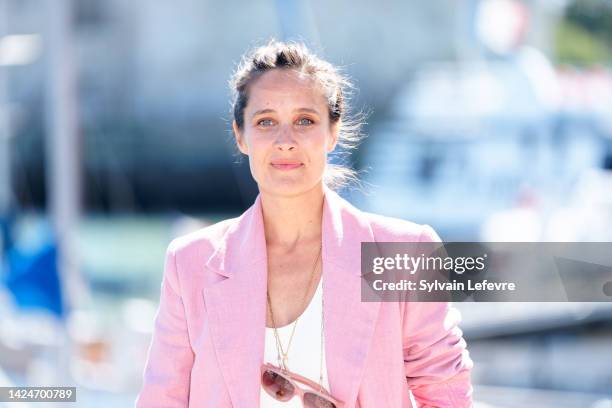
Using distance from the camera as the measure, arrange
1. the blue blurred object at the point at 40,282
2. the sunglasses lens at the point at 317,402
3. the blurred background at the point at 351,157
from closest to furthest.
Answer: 1. the sunglasses lens at the point at 317,402
2. the blue blurred object at the point at 40,282
3. the blurred background at the point at 351,157

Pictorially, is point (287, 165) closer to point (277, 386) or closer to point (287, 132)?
point (287, 132)

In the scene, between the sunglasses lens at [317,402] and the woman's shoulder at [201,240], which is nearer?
the sunglasses lens at [317,402]

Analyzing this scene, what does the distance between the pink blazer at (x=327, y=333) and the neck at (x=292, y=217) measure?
0.02m

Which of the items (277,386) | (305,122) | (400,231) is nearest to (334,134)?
(305,122)

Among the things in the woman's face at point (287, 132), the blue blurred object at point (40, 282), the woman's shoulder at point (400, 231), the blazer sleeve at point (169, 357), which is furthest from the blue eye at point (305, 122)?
the blue blurred object at point (40, 282)

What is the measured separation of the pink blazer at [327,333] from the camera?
4.93 feet

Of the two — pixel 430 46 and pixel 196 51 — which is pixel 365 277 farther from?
pixel 196 51

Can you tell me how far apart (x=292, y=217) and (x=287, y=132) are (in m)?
0.16

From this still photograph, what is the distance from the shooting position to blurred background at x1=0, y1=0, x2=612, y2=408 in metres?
4.89

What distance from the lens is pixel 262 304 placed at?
61.4 inches

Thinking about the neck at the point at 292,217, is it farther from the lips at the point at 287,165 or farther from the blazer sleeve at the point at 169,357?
the blazer sleeve at the point at 169,357

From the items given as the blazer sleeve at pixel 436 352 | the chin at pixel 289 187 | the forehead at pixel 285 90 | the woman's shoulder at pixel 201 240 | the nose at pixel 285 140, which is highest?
the forehead at pixel 285 90

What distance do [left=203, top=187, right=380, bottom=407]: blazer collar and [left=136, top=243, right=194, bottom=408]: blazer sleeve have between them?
6cm

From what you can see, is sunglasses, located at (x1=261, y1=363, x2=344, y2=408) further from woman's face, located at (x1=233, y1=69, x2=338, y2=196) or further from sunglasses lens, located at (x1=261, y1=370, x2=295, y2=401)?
woman's face, located at (x1=233, y1=69, x2=338, y2=196)
